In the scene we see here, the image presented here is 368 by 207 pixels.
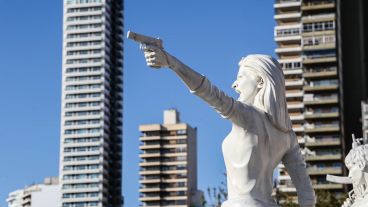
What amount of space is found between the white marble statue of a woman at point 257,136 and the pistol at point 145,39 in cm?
54

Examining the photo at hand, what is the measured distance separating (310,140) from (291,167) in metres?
84.8

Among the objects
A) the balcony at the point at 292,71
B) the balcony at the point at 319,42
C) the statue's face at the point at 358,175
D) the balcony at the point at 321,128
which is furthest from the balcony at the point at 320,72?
the statue's face at the point at 358,175

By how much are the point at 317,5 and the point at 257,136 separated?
8927cm

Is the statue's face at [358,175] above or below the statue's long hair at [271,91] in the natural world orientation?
below

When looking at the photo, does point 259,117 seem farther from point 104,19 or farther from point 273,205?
point 104,19

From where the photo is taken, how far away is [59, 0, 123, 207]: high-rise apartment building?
14550 centimetres

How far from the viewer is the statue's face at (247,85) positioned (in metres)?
8.02

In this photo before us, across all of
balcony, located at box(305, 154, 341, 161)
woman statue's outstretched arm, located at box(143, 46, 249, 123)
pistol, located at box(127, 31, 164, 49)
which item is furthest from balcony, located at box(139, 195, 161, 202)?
pistol, located at box(127, 31, 164, 49)

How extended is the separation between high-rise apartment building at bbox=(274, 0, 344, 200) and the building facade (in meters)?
58.2

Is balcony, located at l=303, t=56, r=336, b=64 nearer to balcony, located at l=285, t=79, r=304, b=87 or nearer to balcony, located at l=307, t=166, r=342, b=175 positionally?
balcony, located at l=285, t=79, r=304, b=87

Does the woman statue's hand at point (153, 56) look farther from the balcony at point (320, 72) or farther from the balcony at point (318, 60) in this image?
the balcony at point (318, 60)

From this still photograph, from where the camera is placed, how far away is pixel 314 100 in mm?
93500

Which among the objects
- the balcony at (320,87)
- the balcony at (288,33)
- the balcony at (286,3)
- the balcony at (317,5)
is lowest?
the balcony at (320,87)

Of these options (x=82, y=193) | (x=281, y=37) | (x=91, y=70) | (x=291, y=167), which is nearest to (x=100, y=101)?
(x=91, y=70)
